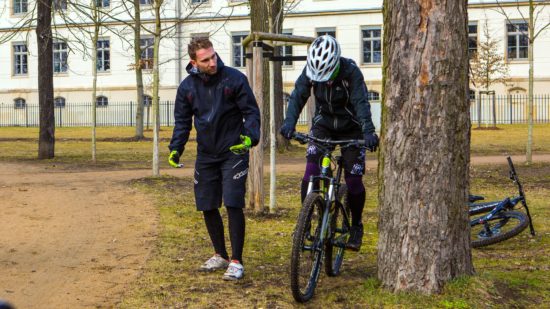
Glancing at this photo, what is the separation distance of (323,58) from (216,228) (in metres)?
1.66

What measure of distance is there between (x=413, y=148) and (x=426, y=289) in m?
0.92

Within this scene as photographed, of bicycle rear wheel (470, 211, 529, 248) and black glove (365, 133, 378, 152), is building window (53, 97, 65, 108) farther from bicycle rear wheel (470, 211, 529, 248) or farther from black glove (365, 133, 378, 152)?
black glove (365, 133, 378, 152)

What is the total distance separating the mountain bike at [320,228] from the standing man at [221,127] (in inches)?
20.1

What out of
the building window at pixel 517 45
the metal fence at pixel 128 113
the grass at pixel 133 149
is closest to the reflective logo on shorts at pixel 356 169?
the grass at pixel 133 149

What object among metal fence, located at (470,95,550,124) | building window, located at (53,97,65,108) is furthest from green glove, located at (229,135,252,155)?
building window, located at (53,97,65,108)

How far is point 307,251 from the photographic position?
5871mm

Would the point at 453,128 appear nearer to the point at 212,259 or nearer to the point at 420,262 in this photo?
the point at 420,262

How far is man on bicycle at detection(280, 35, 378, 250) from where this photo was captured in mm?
6281

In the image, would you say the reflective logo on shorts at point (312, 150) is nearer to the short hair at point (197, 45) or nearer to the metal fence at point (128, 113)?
the short hair at point (197, 45)

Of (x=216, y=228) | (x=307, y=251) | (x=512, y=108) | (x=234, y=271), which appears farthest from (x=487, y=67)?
(x=307, y=251)

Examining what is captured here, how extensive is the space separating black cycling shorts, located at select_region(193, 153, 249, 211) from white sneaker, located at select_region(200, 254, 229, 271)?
41 cm

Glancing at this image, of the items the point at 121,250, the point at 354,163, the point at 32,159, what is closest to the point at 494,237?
the point at 354,163

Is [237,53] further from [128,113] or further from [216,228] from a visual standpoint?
[216,228]

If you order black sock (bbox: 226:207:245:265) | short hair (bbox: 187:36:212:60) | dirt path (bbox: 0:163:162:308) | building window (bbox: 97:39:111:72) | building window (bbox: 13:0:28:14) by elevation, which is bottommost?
dirt path (bbox: 0:163:162:308)
